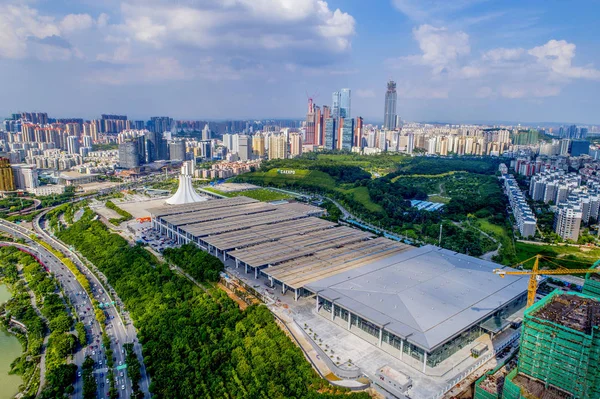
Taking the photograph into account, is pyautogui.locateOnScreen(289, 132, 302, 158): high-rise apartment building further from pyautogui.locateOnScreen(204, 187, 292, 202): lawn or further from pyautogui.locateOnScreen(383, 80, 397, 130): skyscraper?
pyautogui.locateOnScreen(383, 80, 397, 130): skyscraper

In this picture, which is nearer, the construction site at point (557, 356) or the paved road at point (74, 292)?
the construction site at point (557, 356)

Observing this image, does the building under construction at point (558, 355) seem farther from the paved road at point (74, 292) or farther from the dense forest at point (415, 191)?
the dense forest at point (415, 191)

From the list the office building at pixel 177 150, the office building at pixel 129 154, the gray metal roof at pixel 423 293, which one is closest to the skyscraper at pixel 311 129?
the office building at pixel 177 150

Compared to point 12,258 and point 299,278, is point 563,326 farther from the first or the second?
point 12,258

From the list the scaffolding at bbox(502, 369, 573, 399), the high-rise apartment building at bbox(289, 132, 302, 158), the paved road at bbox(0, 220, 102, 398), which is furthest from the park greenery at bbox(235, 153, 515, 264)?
the paved road at bbox(0, 220, 102, 398)

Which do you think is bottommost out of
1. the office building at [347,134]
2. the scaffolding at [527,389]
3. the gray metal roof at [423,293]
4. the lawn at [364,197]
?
the lawn at [364,197]

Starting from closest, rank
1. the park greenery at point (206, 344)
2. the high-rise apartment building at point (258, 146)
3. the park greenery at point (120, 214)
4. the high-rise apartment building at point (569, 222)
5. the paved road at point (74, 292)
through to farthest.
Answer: the park greenery at point (206, 344) < the paved road at point (74, 292) < the high-rise apartment building at point (569, 222) < the park greenery at point (120, 214) < the high-rise apartment building at point (258, 146)
